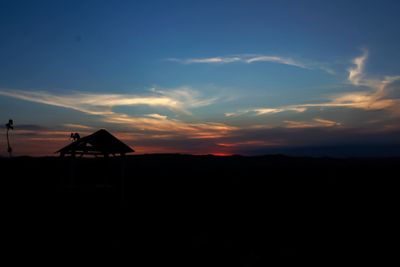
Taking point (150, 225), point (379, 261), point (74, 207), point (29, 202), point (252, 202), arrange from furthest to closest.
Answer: point (252, 202) < point (29, 202) < point (74, 207) < point (150, 225) < point (379, 261)

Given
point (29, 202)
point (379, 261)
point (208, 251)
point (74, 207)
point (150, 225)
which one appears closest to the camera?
point (379, 261)

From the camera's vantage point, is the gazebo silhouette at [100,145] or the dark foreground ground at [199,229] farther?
the gazebo silhouette at [100,145]

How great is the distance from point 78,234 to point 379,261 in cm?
1012

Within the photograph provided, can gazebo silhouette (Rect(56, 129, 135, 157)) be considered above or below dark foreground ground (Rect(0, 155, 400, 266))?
above

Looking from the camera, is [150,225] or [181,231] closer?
[181,231]

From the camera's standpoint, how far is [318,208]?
59.1 feet

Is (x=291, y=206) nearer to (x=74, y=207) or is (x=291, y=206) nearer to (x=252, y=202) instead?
(x=252, y=202)

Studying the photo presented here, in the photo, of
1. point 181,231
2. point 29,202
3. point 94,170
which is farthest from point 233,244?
point 94,170

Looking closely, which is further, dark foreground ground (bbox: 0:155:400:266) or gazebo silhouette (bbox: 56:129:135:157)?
gazebo silhouette (bbox: 56:129:135:157)

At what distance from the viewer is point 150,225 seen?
1441cm

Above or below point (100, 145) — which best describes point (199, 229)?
below

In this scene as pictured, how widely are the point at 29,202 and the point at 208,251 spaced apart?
Result: 43.3 ft

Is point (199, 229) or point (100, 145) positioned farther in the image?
point (100, 145)

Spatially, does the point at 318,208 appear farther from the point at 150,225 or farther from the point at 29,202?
the point at 29,202
